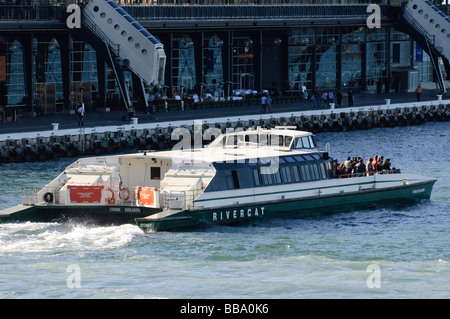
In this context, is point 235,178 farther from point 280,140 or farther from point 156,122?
point 156,122

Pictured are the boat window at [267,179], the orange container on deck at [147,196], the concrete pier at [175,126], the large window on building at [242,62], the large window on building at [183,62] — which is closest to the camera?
the orange container on deck at [147,196]

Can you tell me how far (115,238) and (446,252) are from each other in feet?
39.5

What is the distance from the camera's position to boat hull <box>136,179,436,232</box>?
159ft

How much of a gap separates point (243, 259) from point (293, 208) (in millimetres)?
8141

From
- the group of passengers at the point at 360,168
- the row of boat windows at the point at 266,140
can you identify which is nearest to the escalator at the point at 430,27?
the group of passengers at the point at 360,168

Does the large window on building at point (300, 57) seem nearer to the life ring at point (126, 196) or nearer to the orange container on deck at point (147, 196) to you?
the life ring at point (126, 196)

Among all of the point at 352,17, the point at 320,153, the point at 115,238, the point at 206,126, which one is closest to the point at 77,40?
the point at 206,126

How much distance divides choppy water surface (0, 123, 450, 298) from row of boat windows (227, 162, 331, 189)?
1649 mm

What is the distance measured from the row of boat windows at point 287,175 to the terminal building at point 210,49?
1371 inches

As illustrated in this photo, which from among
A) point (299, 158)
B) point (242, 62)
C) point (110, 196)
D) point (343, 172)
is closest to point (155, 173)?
point (110, 196)

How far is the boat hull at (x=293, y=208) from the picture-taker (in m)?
48.4

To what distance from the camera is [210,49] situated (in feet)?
342

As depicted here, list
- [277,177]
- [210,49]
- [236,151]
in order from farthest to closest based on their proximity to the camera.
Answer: [210,49] → [236,151] → [277,177]

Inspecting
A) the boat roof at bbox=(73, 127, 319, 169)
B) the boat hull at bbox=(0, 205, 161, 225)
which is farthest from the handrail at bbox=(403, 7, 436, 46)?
the boat hull at bbox=(0, 205, 161, 225)
